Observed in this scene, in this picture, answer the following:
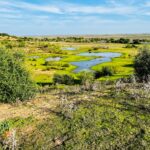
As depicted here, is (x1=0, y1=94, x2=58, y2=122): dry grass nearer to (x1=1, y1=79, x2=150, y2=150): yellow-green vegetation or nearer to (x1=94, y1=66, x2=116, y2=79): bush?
(x1=1, y1=79, x2=150, y2=150): yellow-green vegetation

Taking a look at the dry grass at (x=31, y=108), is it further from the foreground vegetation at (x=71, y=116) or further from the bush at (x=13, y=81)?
the bush at (x=13, y=81)

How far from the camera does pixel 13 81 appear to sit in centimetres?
2408

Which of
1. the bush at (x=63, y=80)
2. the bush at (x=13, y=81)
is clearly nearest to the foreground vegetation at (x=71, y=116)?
the bush at (x=13, y=81)

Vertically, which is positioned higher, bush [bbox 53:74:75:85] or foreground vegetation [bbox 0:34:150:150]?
foreground vegetation [bbox 0:34:150:150]

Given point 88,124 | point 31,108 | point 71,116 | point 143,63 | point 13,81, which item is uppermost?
point 13,81

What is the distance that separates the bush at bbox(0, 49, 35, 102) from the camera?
77.2ft

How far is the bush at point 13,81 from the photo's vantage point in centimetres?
Result: 2353

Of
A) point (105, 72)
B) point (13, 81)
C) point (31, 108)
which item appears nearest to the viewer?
point (31, 108)

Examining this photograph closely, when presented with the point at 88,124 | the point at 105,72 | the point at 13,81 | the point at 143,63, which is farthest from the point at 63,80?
the point at 88,124

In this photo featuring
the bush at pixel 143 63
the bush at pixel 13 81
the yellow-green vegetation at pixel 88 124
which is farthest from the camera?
the bush at pixel 143 63

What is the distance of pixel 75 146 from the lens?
16109 mm

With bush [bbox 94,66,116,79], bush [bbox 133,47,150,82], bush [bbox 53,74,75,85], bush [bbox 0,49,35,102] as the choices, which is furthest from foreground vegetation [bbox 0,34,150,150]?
bush [bbox 94,66,116,79]

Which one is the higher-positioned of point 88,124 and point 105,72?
point 88,124

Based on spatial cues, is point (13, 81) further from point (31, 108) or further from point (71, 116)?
point (71, 116)
